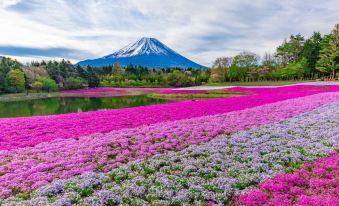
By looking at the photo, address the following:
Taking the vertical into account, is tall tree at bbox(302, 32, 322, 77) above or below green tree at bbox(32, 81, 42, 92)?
above

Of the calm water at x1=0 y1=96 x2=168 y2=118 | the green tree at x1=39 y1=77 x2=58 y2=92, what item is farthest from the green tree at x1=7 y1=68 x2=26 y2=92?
the calm water at x1=0 y1=96 x2=168 y2=118

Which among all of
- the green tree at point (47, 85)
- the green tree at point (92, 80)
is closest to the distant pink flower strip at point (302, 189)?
the green tree at point (47, 85)

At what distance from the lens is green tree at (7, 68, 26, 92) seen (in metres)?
75.2

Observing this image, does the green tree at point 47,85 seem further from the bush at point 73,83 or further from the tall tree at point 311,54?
the tall tree at point 311,54

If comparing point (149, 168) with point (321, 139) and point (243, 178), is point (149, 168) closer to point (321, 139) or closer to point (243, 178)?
point (243, 178)

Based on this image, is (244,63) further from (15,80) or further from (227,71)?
(15,80)

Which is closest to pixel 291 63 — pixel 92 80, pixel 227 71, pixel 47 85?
pixel 227 71

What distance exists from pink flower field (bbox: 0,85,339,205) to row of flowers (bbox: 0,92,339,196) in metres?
0.04

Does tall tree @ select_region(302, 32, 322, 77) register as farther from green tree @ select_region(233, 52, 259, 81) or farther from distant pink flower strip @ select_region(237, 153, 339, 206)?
distant pink flower strip @ select_region(237, 153, 339, 206)

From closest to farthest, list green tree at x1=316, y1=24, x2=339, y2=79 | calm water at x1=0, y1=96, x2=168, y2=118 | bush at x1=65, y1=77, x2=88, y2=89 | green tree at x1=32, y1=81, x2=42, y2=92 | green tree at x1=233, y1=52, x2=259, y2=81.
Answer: calm water at x1=0, y1=96, x2=168, y2=118 < green tree at x1=316, y1=24, x2=339, y2=79 < green tree at x1=32, y1=81, x2=42, y2=92 < bush at x1=65, y1=77, x2=88, y2=89 < green tree at x1=233, y1=52, x2=259, y2=81

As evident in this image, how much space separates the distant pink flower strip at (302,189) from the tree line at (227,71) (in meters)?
75.7

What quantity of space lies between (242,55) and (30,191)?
362ft

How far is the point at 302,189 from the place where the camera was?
847cm

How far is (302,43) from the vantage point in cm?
10400
